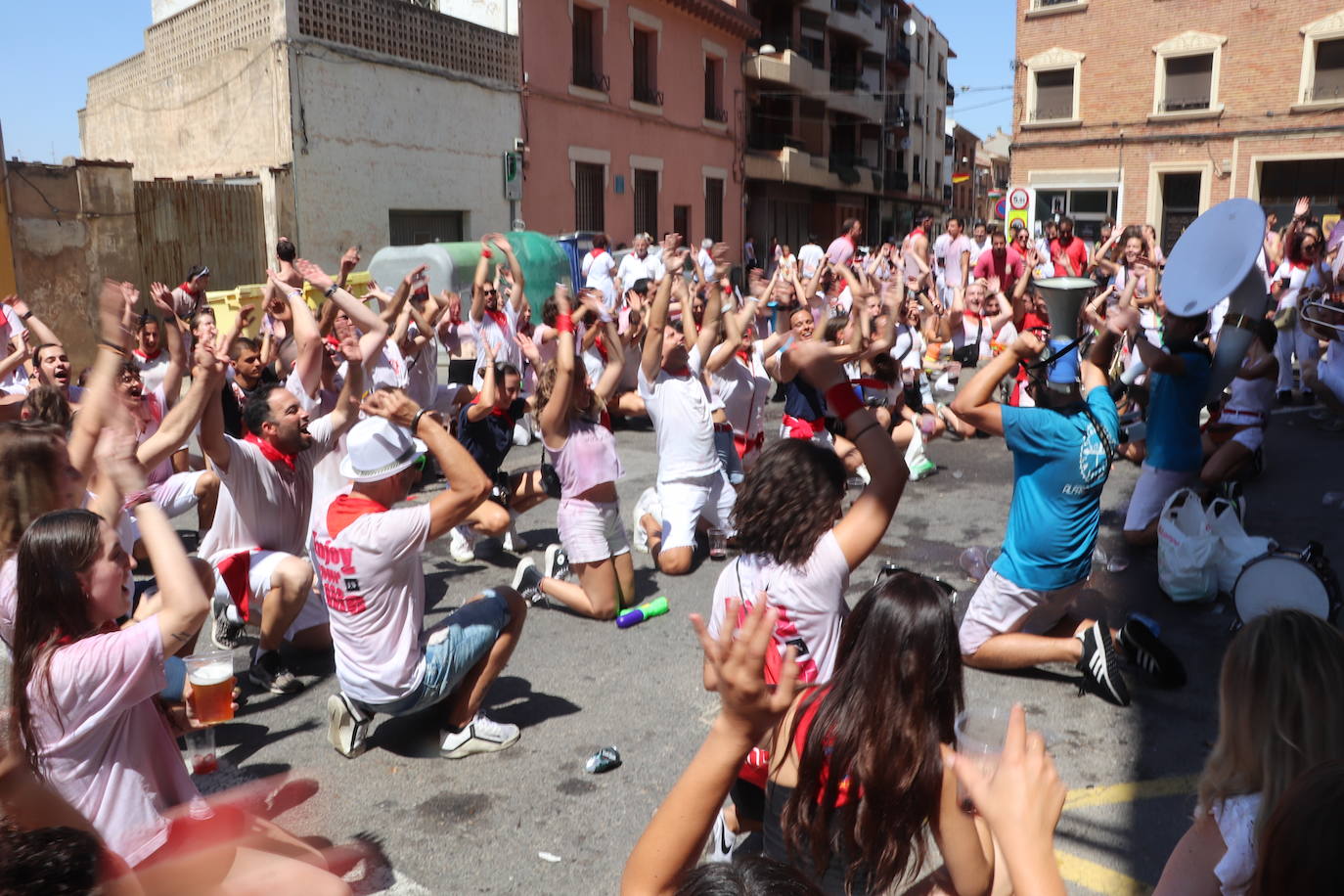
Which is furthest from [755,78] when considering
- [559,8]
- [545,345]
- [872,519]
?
[872,519]

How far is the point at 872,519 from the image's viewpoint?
316cm

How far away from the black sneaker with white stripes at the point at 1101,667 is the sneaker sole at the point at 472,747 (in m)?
2.61

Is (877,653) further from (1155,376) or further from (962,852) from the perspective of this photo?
(1155,376)

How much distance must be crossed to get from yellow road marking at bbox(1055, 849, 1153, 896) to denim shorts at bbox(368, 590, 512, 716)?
2.32 m

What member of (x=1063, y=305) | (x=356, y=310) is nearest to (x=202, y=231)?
(x=356, y=310)

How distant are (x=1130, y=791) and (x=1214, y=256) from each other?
3.17m

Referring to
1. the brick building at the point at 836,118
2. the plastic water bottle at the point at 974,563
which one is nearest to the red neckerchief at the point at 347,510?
the plastic water bottle at the point at 974,563

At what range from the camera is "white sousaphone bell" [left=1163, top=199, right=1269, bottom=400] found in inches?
208

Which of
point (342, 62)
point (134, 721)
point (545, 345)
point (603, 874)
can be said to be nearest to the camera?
point (134, 721)

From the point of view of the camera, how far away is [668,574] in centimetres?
655

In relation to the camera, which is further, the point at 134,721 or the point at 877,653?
the point at 134,721

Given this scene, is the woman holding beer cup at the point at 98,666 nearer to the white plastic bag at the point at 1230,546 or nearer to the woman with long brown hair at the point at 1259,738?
Result: the woman with long brown hair at the point at 1259,738

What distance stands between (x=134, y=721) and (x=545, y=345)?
7094 millimetres

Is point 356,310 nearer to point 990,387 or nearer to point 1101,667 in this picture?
point 990,387
